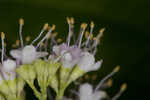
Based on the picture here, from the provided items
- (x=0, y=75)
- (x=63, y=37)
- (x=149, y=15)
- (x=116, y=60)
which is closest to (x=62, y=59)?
(x=0, y=75)

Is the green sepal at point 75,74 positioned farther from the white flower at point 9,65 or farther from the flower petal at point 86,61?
the white flower at point 9,65

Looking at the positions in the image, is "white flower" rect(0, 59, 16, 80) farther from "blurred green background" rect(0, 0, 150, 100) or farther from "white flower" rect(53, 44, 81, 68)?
"blurred green background" rect(0, 0, 150, 100)

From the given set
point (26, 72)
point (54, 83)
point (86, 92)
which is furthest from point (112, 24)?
point (26, 72)

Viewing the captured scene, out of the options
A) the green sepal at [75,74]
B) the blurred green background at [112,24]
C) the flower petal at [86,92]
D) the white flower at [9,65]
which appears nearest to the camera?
the white flower at [9,65]

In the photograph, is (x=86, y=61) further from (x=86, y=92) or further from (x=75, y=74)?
(x=86, y=92)

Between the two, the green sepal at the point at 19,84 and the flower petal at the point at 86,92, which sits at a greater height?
the green sepal at the point at 19,84

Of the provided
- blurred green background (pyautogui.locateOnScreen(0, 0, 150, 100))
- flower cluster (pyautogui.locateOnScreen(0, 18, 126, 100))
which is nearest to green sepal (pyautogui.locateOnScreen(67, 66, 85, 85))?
flower cluster (pyautogui.locateOnScreen(0, 18, 126, 100))

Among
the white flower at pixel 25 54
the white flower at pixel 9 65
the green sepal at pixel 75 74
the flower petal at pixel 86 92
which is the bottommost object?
the flower petal at pixel 86 92

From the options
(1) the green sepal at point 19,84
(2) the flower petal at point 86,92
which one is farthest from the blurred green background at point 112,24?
(1) the green sepal at point 19,84

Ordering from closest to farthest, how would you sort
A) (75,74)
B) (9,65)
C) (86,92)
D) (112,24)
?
(9,65) < (75,74) < (86,92) < (112,24)
